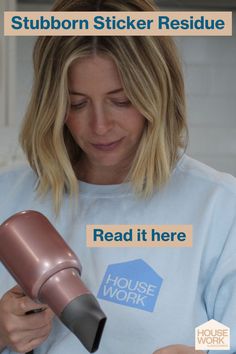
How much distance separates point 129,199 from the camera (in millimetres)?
798

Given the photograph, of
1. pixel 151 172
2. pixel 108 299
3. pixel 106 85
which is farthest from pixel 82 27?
pixel 108 299

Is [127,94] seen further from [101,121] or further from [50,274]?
[50,274]

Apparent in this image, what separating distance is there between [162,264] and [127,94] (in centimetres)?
18

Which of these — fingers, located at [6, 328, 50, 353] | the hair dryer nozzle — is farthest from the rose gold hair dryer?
fingers, located at [6, 328, 50, 353]

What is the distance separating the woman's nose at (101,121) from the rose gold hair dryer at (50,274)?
0.36ft

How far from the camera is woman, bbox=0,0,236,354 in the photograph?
737mm

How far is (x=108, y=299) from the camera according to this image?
30.7 inches

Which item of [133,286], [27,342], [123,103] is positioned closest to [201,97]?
[123,103]

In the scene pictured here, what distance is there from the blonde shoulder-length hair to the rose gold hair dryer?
0.10 metres

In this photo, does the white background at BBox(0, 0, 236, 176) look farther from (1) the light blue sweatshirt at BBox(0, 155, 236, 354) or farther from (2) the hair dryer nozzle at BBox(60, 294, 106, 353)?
(2) the hair dryer nozzle at BBox(60, 294, 106, 353)

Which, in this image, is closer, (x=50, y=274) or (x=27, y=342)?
(x=50, y=274)

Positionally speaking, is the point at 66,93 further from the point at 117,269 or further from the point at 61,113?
the point at 117,269

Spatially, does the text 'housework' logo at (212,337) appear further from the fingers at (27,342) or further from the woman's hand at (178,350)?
the fingers at (27,342)

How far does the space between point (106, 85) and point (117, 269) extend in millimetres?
196
